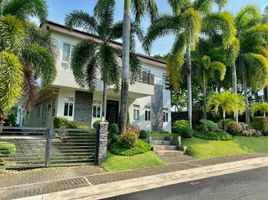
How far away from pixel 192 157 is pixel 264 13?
61.5 ft

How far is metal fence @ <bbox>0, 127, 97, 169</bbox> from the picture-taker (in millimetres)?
8893

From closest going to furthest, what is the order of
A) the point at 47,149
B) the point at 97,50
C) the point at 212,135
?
the point at 47,149, the point at 212,135, the point at 97,50

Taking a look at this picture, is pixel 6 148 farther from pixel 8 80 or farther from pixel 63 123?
pixel 63 123

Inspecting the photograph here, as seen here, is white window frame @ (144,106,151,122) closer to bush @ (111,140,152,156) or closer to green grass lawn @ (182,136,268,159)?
green grass lawn @ (182,136,268,159)

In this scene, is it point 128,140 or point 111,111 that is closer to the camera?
point 128,140

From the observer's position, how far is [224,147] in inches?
549

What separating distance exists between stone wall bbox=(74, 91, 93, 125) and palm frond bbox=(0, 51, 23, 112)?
9.62 m

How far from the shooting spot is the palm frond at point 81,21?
589 inches

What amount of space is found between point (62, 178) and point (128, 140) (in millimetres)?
3770

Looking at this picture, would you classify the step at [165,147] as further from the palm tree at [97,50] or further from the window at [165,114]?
the window at [165,114]

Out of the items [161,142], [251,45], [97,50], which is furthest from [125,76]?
[251,45]

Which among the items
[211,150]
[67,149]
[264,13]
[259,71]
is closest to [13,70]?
[67,149]

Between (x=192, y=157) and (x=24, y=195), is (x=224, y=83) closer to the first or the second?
(x=192, y=157)

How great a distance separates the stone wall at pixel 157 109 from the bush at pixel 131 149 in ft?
35.5
